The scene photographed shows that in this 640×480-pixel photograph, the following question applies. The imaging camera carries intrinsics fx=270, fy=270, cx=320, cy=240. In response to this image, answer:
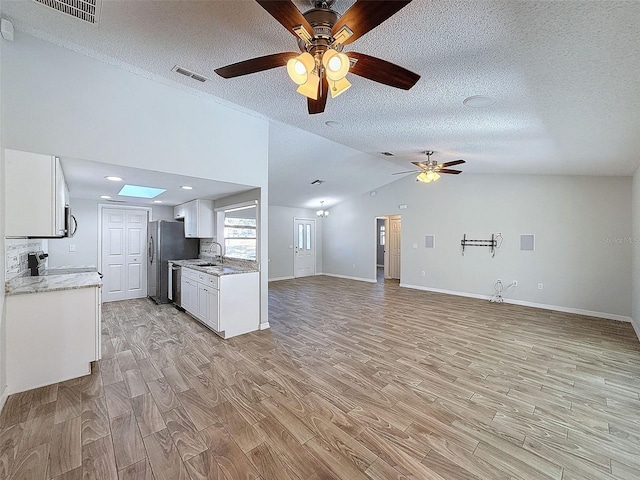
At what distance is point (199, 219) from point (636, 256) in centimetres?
725

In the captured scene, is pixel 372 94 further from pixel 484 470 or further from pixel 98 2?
pixel 484 470

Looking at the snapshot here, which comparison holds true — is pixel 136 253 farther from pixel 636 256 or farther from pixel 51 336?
pixel 636 256

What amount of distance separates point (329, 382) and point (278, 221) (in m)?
6.70

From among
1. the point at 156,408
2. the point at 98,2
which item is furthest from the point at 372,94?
the point at 156,408

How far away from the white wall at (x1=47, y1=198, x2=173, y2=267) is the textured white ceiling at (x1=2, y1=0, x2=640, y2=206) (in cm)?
372

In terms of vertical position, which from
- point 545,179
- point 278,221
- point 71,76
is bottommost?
point 278,221

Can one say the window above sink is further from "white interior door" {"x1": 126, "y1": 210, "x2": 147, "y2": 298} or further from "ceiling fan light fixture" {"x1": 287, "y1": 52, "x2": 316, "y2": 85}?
"ceiling fan light fixture" {"x1": 287, "y1": 52, "x2": 316, "y2": 85}

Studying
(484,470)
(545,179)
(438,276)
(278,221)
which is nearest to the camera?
(484,470)

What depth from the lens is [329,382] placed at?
2633 millimetres

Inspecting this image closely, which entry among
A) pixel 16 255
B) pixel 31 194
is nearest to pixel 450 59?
pixel 31 194

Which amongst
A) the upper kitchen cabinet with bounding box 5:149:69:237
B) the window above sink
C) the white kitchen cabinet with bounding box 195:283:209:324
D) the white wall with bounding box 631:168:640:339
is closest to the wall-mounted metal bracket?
the white wall with bounding box 631:168:640:339

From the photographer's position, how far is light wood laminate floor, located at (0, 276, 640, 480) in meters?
1.68

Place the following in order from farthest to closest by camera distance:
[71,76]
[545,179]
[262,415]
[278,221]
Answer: [278,221] → [545,179] → [71,76] → [262,415]

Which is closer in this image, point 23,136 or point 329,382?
point 23,136
